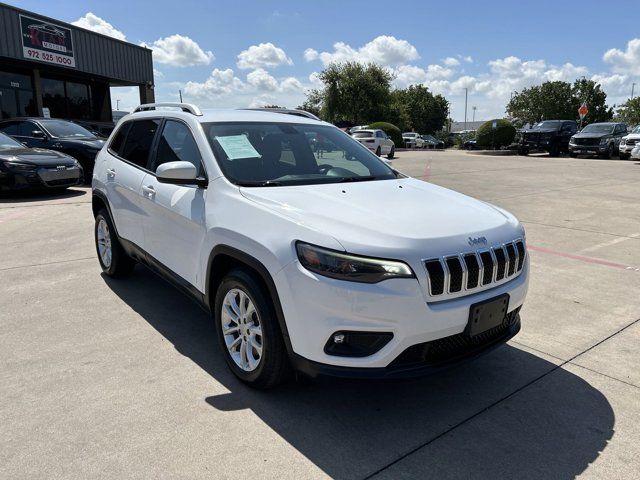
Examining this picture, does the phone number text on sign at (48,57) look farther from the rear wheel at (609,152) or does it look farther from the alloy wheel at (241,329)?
the rear wheel at (609,152)

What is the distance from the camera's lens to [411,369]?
2.56 meters

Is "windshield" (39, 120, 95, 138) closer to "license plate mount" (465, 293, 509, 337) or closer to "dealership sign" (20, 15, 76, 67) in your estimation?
"dealership sign" (20, 15, 76, 67)

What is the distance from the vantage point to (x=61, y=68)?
21531 millimetres

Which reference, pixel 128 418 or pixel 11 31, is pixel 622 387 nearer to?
pixel 128 418

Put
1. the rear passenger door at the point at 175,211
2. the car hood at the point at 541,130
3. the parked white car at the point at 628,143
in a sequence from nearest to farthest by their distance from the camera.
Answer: the rear passenger door at the point at 175,211
the parked white car at the point at 628,143
the car hood at the point at 541,130

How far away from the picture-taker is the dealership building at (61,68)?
63.8ft

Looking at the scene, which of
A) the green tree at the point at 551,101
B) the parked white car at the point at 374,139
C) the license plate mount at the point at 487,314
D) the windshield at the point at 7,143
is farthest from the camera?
the green tree at the point at 551,101

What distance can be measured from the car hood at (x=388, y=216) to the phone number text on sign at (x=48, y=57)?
20.9 m

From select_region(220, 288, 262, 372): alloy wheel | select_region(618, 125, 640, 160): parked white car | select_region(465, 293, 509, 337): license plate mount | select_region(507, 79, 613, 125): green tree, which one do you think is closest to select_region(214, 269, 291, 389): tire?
select_region(220, 288, 262, 372): alloy wheel

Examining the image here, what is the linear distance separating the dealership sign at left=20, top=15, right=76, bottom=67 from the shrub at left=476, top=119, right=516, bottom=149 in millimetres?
22609

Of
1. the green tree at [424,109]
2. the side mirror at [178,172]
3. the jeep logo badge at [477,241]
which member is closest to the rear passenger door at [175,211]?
the side mirror at [178,172]

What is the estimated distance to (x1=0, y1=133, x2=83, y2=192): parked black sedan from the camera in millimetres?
10117

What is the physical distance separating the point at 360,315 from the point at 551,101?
75613 mm

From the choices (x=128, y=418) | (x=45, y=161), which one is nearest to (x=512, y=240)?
(x=128, y=418)
